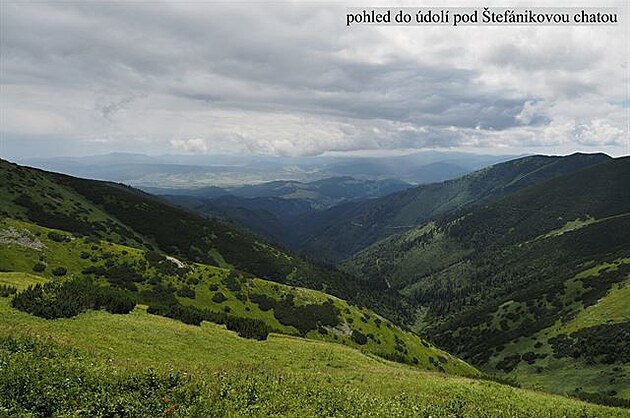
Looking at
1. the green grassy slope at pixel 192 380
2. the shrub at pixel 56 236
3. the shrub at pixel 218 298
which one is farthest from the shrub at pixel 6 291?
the shrub at pixel 56 236

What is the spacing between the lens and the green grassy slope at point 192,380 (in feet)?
52.5

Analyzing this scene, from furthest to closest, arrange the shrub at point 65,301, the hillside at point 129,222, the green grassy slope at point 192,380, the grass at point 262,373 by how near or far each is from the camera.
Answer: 1. the hillside at point 129,222
2. the shrub at point 65,301
3. the grass at point 262,373
4. the green grassy slope at point 192,380

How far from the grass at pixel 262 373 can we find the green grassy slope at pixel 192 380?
2.5 inches

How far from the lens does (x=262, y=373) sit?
934 inches

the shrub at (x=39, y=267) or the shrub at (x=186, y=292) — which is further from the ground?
the shrub at (x=39, y=267)

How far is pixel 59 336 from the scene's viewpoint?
22.8 m

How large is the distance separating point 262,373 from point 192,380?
17.9 feet

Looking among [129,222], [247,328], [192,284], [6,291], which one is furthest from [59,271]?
[129,222]

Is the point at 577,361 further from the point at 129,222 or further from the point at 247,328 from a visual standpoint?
the point at 129,222

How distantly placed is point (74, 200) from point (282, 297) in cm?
10212

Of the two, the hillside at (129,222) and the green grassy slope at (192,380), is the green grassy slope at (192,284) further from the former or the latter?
the hillside at (129,222)

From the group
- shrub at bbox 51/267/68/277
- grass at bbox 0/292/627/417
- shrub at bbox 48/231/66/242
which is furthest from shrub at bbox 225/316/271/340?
shrub at bbox 48/231/66/242

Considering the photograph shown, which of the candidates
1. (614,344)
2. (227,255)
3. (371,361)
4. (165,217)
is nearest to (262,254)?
(227,255)

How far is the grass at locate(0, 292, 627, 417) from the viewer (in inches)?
732
